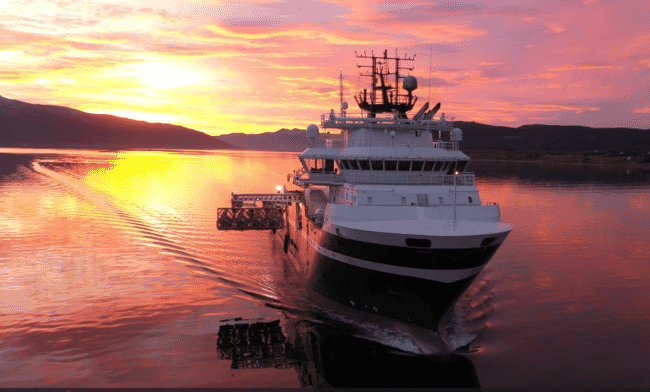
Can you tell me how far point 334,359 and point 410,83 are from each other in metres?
16.5

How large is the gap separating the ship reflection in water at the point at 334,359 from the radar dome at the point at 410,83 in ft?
47.9

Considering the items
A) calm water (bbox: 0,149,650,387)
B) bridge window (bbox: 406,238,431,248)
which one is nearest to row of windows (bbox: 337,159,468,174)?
bridge window (bbox: 406,238,431,248)

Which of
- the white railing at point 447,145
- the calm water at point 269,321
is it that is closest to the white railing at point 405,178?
the white railing at point 447,145

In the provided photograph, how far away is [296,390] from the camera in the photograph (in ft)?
51.7

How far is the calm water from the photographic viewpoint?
16.5m

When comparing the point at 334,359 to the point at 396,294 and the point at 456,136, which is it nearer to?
the point at 396,294

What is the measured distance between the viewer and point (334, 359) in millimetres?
17828

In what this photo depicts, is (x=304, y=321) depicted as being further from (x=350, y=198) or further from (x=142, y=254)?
(x=142, y=254)

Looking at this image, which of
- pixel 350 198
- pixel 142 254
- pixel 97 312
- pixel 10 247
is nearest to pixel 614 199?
pixel 350 198

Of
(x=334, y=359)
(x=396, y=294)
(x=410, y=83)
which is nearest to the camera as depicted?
(x=334, y=359)

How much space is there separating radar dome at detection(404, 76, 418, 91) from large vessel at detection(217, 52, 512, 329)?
60 mm

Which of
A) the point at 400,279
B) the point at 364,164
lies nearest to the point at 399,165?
the point at 364,164

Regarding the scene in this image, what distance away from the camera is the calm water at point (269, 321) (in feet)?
54.3

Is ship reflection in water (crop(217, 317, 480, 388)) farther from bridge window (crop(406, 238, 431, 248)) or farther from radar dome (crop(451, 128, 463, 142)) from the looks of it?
radar dome (crop(451, 128, 463, 142))
